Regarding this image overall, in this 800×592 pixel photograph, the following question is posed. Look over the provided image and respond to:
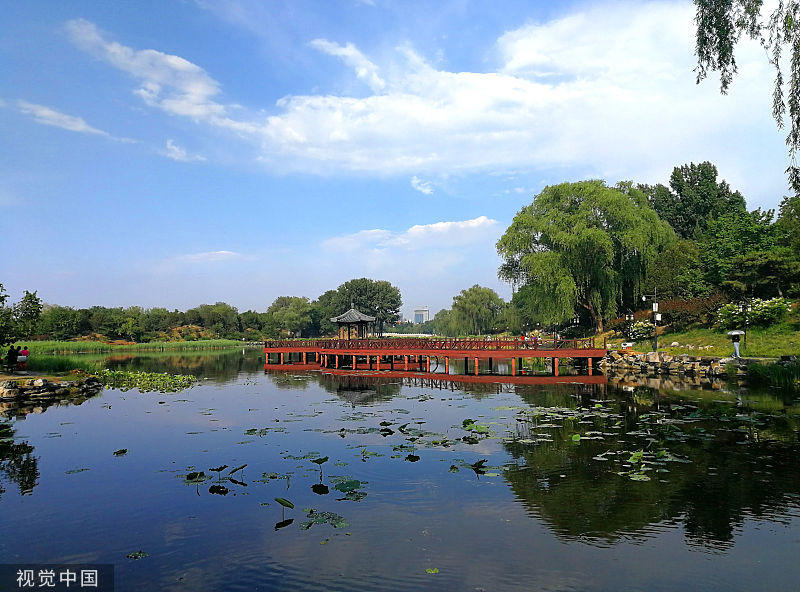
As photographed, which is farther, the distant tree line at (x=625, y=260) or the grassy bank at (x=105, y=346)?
the grassy bank at (x=105, y=346)

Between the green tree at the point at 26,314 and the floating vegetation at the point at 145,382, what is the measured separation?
5.45 m

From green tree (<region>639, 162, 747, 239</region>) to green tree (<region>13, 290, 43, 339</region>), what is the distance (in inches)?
2477

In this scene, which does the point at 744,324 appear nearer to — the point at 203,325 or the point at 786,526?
the point at 786,526

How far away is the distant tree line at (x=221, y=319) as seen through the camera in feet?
264

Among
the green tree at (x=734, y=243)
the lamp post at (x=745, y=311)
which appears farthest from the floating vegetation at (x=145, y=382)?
Answer: the green tree at (x=734, y=243)

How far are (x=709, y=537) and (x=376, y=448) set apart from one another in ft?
25.3

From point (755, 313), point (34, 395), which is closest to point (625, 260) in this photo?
point (755, 313)

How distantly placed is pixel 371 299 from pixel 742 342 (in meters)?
77.5

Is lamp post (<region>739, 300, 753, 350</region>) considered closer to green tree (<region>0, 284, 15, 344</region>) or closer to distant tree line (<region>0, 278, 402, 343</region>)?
green tree (<region>0, 284, 15, 344</region>)

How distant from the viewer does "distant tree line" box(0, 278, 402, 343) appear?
80.4 m

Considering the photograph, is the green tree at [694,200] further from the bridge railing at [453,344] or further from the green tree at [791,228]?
the bridge railing at [453,344]

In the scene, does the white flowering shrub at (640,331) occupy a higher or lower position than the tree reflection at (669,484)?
higher

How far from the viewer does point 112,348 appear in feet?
229

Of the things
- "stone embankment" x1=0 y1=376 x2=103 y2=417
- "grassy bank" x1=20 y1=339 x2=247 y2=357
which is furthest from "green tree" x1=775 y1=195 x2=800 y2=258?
"grassy bank" x1=20 y1=339 x2=247 y2=357
